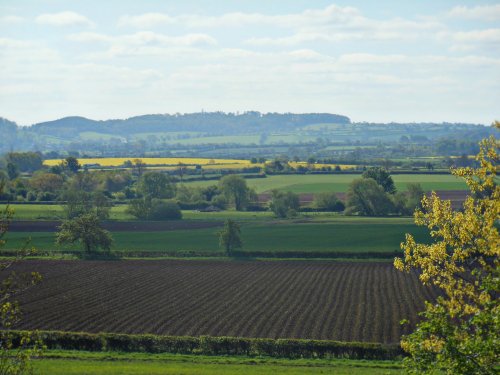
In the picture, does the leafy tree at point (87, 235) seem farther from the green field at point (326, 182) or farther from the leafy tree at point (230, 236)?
the green field at point (326, 182)

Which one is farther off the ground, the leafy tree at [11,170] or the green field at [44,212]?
the leafy tree at [11,170]

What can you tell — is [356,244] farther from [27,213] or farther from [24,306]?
[27,213]

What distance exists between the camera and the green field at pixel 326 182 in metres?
158

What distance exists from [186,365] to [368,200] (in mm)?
91616

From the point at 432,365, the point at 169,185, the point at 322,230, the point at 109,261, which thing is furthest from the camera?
the point at 169,185

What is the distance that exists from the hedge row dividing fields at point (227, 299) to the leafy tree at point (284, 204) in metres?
42.4

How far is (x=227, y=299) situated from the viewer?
60000mm

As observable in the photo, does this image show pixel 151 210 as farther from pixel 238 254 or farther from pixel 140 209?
pixel 238 254

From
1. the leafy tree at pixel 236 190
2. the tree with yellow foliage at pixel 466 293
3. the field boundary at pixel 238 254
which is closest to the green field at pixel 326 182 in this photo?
the leafy tree at pixel 236 190

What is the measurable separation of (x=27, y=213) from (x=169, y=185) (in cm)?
3619

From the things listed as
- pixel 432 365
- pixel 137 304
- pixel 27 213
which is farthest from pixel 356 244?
pixel 432 365

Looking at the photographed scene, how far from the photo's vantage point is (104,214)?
377 ft

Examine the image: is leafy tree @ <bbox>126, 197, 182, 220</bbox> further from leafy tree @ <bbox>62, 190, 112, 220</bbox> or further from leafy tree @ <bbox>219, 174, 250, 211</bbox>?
leafy tree @ <bbox>219, 174, 250, 211</bbox>

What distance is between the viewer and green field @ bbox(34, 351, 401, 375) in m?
37.4
